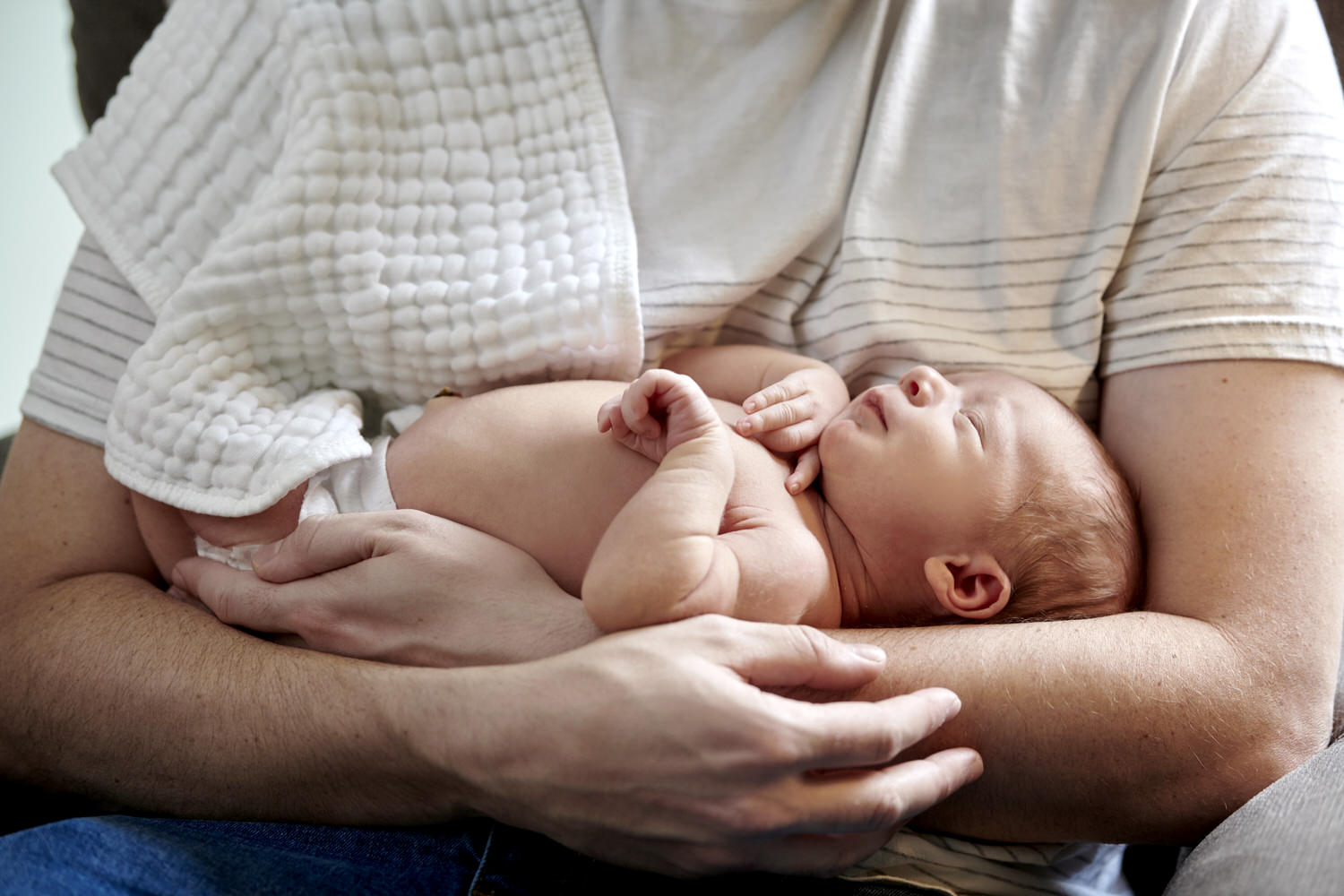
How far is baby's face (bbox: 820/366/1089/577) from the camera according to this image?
1.06 m

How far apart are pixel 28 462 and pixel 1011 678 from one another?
1.19m

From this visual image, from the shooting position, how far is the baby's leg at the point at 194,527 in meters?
1.09

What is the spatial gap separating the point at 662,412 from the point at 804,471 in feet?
0.66

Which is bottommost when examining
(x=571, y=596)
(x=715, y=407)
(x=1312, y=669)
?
(x=1312, y=669)

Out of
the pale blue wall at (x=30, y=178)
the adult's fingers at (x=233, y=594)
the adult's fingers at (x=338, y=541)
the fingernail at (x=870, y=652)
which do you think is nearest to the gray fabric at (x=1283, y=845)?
the fingernail at (x=870, y=652)

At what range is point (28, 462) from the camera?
115cm

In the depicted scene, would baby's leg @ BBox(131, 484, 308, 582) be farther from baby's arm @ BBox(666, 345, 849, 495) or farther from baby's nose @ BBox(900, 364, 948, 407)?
baby's nose @ BBox(900, 364, 948, 407)

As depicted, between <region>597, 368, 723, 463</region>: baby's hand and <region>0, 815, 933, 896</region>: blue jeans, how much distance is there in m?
0.46

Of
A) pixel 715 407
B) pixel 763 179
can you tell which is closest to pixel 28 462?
pixel 715 407

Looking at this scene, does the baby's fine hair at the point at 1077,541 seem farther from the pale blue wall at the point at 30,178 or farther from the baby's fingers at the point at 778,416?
the pale blue wall at the point at 30,178

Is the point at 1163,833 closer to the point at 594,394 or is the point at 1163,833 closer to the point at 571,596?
the point at 571,596

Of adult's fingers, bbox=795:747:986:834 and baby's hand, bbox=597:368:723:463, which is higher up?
baby's hand, bbox=597:368:723:463

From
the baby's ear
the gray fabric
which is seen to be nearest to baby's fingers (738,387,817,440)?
the baby's ear

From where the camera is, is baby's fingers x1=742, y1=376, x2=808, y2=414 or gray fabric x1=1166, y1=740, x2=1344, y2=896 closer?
gray fabric x1=1166, y1=740, x2=1344, y2=896
